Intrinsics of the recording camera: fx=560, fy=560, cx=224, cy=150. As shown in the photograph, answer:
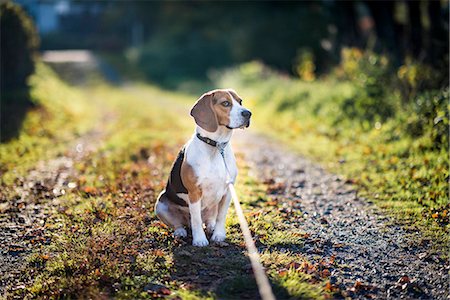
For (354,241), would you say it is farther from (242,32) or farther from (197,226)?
(242,32)

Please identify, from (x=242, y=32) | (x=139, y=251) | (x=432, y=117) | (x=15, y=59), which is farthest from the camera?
(x=242, y=32)

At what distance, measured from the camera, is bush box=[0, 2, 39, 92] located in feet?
52.0

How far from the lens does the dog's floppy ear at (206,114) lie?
5.34 metres

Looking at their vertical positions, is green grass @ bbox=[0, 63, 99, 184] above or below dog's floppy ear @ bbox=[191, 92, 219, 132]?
below

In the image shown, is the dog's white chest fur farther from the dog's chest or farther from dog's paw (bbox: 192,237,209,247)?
dog's paw (bbox: 192,237,209,247)

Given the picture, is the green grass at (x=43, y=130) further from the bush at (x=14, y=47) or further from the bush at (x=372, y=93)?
the bush at (x=372, y=93)

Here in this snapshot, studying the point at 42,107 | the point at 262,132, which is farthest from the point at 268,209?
the point at 42,107

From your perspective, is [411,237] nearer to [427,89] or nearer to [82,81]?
[427,89]

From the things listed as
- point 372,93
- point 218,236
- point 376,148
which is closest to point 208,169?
point 218,236

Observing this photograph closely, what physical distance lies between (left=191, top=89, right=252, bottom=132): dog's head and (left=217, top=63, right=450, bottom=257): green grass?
2.45 meters

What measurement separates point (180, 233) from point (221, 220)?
1.55ft

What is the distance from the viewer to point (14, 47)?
16.1 m

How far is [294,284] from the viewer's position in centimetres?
459

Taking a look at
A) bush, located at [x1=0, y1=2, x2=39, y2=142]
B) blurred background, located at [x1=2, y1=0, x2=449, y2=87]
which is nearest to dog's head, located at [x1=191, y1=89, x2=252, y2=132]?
blurred background, located at [x1=2, y1=0, x2=449, y2=87]
